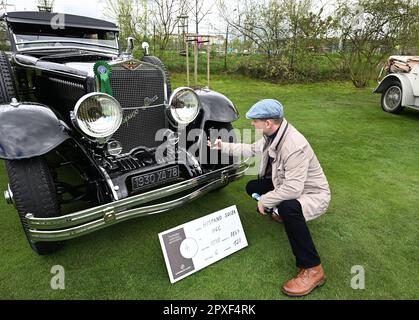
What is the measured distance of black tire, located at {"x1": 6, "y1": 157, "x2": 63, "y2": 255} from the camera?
6.21 feet

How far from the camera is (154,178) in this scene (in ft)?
7.34

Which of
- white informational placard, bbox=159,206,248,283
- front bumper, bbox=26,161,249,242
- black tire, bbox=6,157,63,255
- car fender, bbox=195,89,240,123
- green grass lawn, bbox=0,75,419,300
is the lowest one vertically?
green grass lawn, bbox=0,75,419,300

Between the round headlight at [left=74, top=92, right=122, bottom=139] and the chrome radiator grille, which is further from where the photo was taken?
the chrome radiator grille

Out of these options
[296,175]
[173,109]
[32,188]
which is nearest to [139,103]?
[173,109]

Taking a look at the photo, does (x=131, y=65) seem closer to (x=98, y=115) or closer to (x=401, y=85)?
(x=98, y=115)

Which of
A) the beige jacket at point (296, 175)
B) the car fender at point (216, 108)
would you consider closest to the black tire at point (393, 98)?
the car fender at point (216, 108)

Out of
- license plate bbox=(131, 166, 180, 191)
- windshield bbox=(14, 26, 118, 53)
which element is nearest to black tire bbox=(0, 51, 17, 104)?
windshield bbox=(14, 26, 118, 53)

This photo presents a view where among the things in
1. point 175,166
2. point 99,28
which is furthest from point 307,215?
point 99,28

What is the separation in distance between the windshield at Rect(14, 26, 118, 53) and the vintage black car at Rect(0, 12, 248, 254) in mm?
49

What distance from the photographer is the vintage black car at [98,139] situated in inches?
74.6

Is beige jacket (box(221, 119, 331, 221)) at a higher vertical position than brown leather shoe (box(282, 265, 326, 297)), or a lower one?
higher

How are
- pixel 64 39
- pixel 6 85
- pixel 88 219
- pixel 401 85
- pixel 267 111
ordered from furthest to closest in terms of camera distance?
pixel 401 85, pixel 64 39, pixel 6 85, pixel 267 111, pixel 88 219

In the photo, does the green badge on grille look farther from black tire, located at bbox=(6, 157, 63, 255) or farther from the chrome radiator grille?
black tire, located at bbox=(6, 157, 63, 255)

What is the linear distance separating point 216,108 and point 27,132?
154 centimetres
